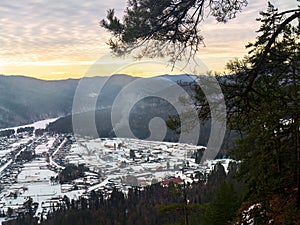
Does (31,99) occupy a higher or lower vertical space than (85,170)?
higher

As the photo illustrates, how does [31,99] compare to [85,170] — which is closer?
[85,170]

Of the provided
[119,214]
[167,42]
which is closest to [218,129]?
[167,42]

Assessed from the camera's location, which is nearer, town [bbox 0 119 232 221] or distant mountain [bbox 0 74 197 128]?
town [bbox 0 119 232 221]

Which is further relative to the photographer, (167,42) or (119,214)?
(119,214)

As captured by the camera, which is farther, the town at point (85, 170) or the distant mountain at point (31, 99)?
the distant mountain at point (31, 99)

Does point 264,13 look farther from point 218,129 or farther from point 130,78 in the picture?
point 130,78

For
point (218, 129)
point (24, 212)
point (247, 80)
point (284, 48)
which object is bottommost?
point (24, 212)

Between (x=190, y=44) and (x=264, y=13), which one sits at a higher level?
(x=264, y=13)

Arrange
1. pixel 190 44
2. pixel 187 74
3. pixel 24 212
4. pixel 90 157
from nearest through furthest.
→ pixel 187 74, pixel 190 44, pixel 24 212, pixel 90 157

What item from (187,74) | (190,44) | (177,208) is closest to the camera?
(187,74)

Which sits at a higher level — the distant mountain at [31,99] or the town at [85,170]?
the distant mountain at [31,99]

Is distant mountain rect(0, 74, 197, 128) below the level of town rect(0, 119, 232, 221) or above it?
above
